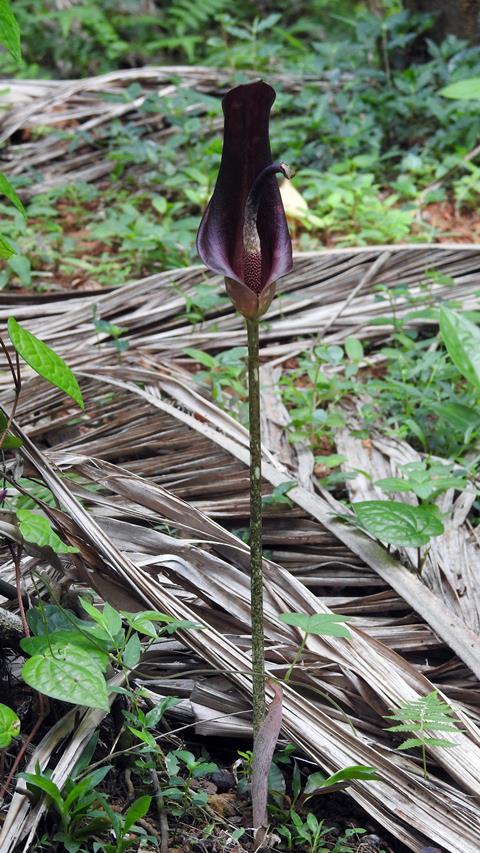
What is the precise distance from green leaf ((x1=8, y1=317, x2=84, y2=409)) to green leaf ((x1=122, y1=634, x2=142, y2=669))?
0.41 meters

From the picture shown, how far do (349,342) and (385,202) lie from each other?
4.06 ft

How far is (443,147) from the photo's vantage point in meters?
4.17

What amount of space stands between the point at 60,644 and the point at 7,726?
0.50ft

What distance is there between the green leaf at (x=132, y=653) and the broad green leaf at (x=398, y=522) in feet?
1.88

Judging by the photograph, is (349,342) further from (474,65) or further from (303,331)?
(474,65)

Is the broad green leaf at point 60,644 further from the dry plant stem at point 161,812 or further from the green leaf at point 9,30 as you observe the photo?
the green leaf at point 9,30

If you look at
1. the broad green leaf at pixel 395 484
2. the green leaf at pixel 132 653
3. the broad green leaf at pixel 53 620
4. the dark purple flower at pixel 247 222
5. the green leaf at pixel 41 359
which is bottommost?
the green leaf at pixel 132 653

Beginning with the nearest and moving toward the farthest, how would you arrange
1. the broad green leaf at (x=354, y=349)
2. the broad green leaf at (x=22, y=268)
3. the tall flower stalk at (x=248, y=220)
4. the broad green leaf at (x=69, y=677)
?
the tall flower stalk at (x=248, y=220) → the broad green leaf at (x=69, y=677) → the broad green leaf at (x=354, y=349) → the broad green leaf at (x=22, y=268)

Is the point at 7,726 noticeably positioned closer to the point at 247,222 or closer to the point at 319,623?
the point at 319,623

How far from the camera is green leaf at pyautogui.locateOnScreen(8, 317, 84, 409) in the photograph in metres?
1.28

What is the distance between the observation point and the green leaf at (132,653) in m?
1.44

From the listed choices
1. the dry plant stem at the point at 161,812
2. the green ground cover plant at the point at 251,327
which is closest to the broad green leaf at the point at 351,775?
the green ground cover plant at the point at 251,327

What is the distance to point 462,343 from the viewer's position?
2.26 metres

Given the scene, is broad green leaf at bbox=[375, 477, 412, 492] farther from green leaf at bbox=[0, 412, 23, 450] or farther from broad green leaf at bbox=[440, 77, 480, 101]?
broad green leaf at bbox=[440, 77, 480, 101]
